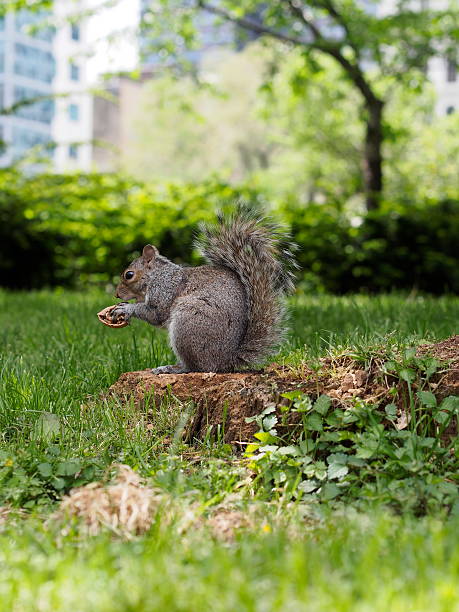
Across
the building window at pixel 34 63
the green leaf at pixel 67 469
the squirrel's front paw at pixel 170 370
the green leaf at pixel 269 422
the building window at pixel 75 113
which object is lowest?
the green leaf at pixel 67 469

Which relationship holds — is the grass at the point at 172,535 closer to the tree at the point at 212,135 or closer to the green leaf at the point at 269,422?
the green leaf at the point at 269,422

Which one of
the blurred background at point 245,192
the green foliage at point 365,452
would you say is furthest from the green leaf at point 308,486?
the blurred background at point 245,192

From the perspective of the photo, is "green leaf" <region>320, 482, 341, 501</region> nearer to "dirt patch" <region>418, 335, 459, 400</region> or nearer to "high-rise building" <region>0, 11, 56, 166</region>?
"dirt patch" <region>418, 335, 459, 400</region>

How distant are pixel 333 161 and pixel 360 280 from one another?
704 inches

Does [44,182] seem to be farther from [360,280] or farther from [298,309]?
[298,309]

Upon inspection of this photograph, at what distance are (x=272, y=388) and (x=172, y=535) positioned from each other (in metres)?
0.92

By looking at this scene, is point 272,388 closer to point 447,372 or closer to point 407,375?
point 407,375

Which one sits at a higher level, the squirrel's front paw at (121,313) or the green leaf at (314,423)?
the squirrel's front paw at (121,313)

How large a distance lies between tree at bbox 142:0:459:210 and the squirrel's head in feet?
22.1

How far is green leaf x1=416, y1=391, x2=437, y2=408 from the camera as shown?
2.63m

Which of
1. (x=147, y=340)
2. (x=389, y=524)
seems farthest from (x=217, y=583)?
(x=147, y=340)

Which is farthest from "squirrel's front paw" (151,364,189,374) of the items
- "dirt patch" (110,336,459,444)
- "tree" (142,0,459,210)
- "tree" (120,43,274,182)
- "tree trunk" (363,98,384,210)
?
"tree" (120,43,274,182)

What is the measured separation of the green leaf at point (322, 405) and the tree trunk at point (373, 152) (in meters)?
7.52

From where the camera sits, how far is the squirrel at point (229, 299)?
10.2 feet
